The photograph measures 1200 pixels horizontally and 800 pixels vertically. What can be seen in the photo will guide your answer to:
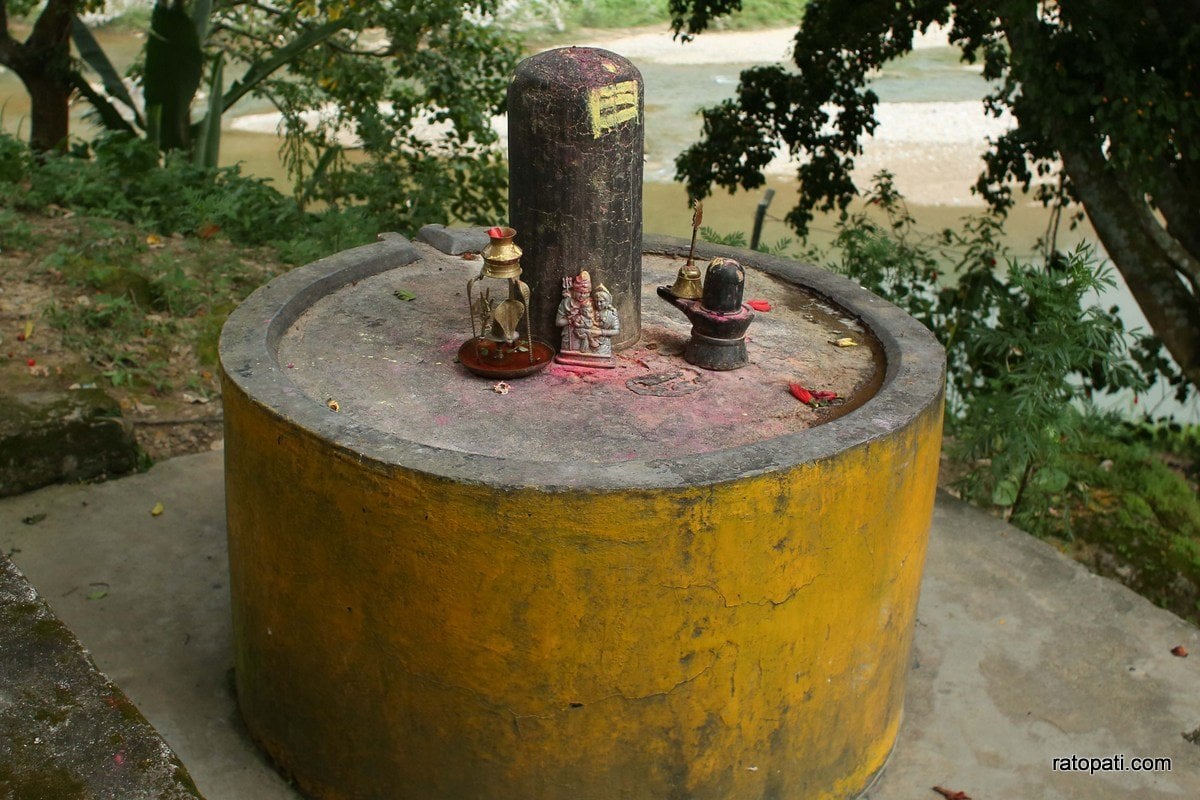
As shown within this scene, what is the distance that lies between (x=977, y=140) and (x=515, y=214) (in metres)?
9.81

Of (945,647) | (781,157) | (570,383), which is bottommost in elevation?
(945,647)

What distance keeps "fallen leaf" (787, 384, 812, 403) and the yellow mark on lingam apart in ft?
2.73

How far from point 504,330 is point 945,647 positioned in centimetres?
184

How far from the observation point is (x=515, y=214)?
341 centimetres

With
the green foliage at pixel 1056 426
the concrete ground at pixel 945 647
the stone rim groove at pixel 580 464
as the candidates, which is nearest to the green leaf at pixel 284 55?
the green foliage at pixel 1056 426

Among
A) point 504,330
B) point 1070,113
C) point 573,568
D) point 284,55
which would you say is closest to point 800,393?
point 504,330

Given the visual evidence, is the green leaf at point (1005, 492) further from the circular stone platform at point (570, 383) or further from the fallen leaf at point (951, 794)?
the fallen leaf at point (951, 794)

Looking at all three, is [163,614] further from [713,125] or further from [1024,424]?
[713,125]

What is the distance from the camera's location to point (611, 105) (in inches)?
127

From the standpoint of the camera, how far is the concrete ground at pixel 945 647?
350cm

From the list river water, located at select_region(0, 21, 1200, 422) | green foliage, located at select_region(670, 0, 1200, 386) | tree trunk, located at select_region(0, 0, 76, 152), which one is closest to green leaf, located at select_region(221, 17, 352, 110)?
tree trunk, located at select_region(0, 0, 76, 152)

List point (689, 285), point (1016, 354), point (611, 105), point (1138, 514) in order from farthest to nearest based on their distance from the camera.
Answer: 1. point (1016, 354)
2. point (1138, 514)
3. point (689, 285)
4. point (611, 105)

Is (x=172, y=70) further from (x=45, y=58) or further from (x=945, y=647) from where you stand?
(x=945, y=647)

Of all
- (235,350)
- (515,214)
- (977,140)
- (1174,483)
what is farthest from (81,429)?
(977,140)
